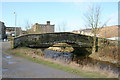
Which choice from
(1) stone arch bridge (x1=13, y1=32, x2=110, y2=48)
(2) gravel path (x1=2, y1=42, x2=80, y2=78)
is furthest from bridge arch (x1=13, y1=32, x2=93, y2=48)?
(2) gravel path (x1=2, y1=42, x2=80, y2=78)

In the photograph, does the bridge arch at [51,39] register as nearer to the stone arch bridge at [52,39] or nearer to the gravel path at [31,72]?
the stone arch bridge at [52,39]

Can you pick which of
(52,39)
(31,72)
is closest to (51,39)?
(52,39)

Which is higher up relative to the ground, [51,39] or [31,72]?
[51,39]

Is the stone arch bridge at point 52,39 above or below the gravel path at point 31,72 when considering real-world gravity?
above

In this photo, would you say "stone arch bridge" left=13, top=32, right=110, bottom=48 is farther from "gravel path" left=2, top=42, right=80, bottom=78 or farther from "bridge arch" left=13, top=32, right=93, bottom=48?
"gravel path" left=2, top=42, right=80, bottom=78

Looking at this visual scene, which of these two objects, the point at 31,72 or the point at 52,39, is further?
the point at 52,39

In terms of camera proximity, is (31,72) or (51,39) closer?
(31,72)

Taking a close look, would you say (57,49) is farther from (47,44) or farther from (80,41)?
(80,41)

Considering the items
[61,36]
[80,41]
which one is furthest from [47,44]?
[80,41]

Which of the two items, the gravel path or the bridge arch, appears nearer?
the gravel path

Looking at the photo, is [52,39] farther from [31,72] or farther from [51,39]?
[31,72]

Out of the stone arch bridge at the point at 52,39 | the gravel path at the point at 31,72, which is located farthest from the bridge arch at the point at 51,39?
the gravel path at the point at 31,72

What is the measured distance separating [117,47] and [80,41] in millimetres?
6537

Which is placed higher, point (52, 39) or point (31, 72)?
point (52, 39)
